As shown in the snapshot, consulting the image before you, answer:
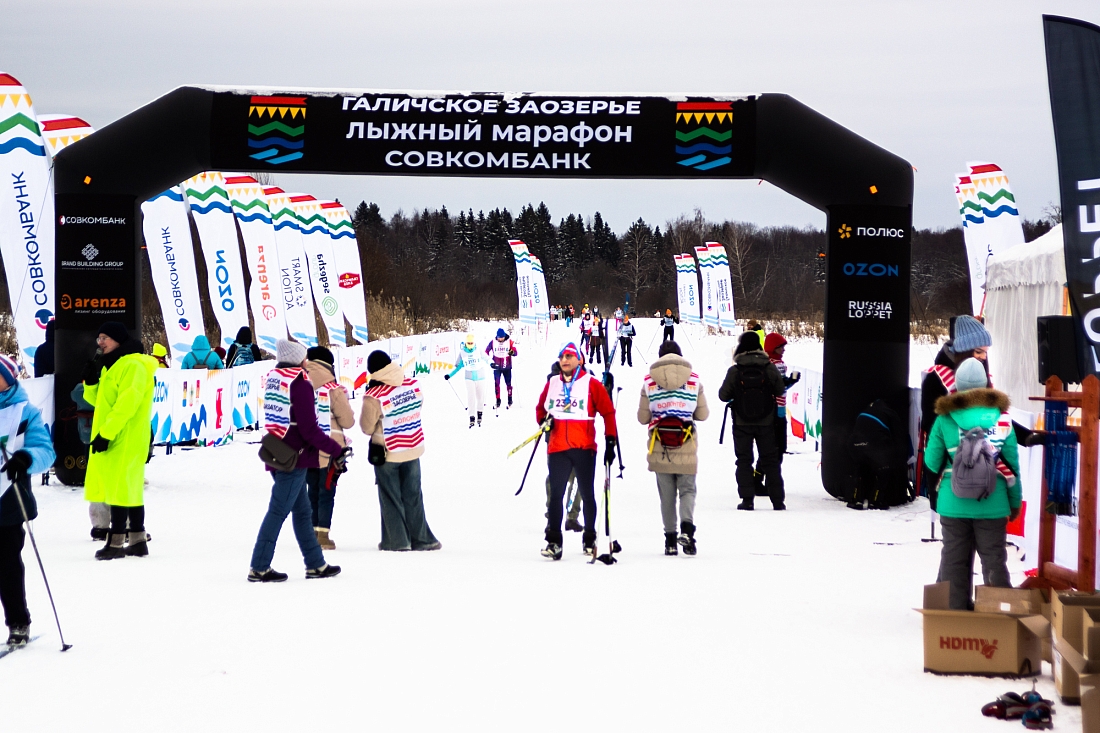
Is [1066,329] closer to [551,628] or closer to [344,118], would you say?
[551,628]

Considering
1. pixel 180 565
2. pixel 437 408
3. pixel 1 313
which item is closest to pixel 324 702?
pixel 180 565

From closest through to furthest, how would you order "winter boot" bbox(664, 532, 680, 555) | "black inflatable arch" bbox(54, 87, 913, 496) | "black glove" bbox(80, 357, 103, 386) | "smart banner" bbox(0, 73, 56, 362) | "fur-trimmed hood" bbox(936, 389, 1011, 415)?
"fur-trimmed hood" bbox(936, 389, 1011, 415) → "winter boot" bbox(664, 532, 680, 555) → "black glove" bbox(80, 357, 103, 386) → "black inflatable arch" bbox(54, 87, 913, 496) → "smart banner" bbox(0, 73, 56, 362)

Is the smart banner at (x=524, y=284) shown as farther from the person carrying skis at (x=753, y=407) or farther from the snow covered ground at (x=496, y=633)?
the snow covered ground at (x=496, y=633)

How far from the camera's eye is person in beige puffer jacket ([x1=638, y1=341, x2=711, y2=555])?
28.6ft

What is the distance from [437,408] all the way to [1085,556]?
1837 cm

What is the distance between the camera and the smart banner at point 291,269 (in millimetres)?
23641

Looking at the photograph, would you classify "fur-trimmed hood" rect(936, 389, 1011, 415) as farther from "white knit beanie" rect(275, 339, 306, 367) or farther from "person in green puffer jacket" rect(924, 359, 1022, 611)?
"white knit beanie" rect(275, 339, 306, 367)

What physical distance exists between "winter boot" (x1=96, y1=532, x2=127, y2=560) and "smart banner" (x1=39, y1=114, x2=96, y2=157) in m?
8.60

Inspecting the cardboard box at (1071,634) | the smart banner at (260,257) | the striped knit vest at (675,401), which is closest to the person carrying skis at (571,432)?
the striped knit vest at (675,401)

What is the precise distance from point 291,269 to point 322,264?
108 inches

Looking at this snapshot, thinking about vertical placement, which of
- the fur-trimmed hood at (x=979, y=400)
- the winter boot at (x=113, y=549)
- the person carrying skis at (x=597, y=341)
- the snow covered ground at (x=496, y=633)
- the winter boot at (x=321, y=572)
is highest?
the person carrying skis at (x=597, y=341)

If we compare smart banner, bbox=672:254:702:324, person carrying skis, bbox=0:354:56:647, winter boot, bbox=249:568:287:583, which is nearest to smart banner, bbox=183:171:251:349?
winter boot, bbox=249:568:287:583

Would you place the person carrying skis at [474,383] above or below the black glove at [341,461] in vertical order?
above

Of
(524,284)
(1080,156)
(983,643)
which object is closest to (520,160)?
(1080,156)
